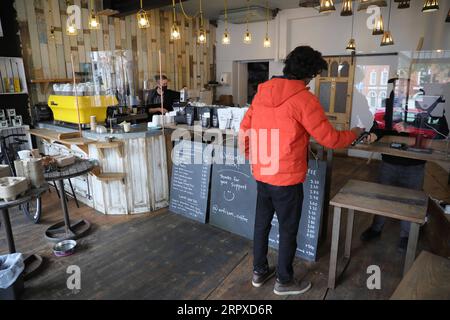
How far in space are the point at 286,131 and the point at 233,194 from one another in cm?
131

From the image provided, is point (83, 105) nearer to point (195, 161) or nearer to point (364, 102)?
point (195, 161)

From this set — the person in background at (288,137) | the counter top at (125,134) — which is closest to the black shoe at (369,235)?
the person in background at (288,137)

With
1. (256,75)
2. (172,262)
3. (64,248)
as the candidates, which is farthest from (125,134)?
(256,75)

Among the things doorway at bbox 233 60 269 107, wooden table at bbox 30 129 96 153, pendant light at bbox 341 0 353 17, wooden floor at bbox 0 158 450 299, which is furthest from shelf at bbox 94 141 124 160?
doorway at bbox 233 60 269 107

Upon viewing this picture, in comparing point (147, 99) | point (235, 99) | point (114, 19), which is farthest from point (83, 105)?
point (235, 99)

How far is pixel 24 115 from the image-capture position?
4.78 meters

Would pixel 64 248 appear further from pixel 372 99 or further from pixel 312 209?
pixel 372 99

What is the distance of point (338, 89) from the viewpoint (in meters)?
6.76

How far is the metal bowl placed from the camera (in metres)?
2.98

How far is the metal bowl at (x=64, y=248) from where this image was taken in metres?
2.98

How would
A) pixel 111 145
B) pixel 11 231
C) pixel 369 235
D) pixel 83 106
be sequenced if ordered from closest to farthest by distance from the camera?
pixel 11 231 → pixel 369 235 → pixel 111 145 → pixel 83 106

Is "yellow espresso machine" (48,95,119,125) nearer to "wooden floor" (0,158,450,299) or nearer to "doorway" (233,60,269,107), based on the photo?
"wooden floor" (0,158,450,299)

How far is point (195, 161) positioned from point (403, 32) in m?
4.91
